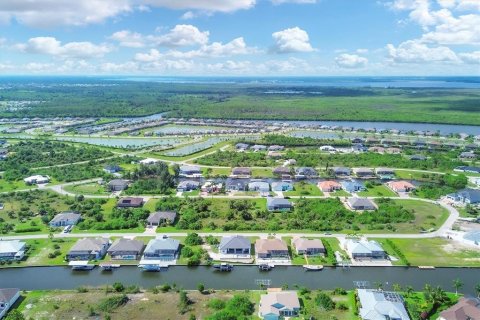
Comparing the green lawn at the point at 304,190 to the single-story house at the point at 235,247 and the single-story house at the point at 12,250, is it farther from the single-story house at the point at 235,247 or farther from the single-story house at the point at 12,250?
the single-story house at the point at 12,250

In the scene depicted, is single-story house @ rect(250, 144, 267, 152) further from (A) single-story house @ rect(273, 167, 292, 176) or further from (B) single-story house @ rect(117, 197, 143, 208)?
(B) single-story house @ rect(117, 197, 143, 208)

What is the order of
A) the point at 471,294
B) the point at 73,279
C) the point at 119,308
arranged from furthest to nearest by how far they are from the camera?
1. the point at 73,279
2. the point at 471,294
3. the point at 119,308

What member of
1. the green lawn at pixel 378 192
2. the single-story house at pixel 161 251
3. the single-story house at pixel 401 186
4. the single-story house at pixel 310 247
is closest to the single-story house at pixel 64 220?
the single-story house at pixel 161 251

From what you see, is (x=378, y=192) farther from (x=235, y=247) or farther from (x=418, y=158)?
(x=235, y=247)

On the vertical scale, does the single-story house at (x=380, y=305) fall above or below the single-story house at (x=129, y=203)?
below

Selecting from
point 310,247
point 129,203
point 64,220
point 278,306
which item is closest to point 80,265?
point 64,220

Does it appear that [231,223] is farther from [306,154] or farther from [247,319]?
[306,154]

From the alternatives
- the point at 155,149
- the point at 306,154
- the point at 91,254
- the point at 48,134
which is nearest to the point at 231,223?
the point at 91,254
